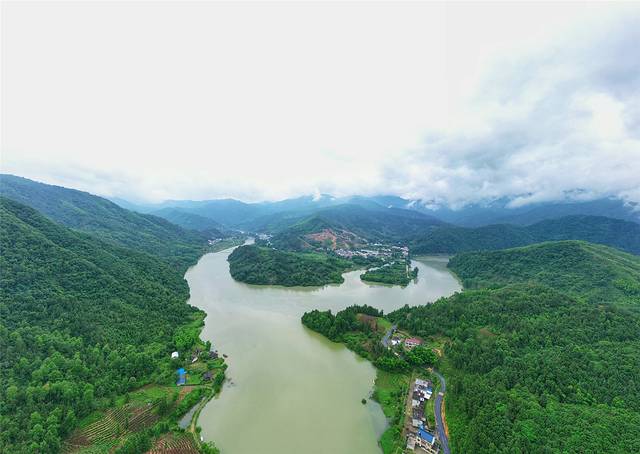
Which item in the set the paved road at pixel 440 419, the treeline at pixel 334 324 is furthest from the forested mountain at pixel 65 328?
the paved road at pixel 440 419

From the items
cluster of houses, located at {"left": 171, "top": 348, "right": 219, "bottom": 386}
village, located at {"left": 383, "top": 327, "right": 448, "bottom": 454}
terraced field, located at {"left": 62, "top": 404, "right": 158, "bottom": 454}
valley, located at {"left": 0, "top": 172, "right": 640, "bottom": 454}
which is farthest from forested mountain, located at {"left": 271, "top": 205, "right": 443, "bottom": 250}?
terraced field, located at {"left": 62, "top": 404, "right": 158, "bottom": 454}

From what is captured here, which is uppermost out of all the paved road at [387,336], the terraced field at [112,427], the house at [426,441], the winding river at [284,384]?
the paved road at [387,336]

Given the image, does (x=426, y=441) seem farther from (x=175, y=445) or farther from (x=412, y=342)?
(x=175, y=445)

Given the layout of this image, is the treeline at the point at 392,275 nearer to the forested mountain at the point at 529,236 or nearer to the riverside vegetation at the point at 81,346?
the forested mountain at the point at 529,236

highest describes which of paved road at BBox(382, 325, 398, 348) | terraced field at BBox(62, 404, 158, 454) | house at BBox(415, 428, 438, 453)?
paved road at BBox(382, 325, 398, 348)

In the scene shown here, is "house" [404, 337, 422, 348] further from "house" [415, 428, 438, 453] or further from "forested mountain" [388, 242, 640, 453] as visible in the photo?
"house" [415, 428, 438, 453]

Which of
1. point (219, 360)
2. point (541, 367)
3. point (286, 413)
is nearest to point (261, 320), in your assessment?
point (219, 360)
